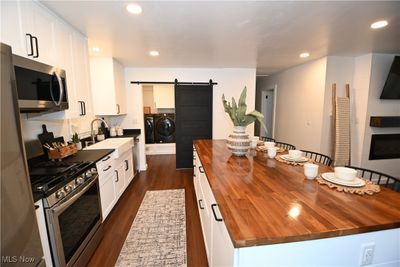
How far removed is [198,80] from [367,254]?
3988 mm

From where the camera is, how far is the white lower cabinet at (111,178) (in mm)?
2248

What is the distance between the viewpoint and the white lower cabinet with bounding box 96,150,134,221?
88.5 inches

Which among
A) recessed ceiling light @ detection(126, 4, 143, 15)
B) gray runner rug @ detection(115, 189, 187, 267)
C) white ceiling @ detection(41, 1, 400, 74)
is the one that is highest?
white ceiling @ detection(41, 1, 400, 74)

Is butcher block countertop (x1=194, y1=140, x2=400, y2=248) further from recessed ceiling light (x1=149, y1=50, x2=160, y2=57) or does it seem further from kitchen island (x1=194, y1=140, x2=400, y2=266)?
recessed ceiling light (x1=149, y1=50, x2=160, y2=57)

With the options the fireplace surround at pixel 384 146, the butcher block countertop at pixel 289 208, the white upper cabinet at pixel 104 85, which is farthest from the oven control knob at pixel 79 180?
the fireplace surround at pixel 384 146

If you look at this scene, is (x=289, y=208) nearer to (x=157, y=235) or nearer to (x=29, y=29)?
(x=157, y=235)

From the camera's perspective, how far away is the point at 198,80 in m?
4.33

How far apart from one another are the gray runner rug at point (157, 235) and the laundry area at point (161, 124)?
2.88 meters

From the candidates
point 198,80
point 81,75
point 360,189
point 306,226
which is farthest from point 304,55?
point 81,75

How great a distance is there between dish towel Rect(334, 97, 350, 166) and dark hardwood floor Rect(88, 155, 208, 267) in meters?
2.81

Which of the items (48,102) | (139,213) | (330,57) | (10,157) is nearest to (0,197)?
(10,157)

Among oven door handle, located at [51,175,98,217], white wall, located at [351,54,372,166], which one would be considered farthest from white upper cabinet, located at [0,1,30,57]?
white wall, located at [351,54,372,166]

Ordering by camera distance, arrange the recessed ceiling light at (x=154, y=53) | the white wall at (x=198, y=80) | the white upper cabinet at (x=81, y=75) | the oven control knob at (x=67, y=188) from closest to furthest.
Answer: the oven control knob at (x=67, y=188)
the white upper cabinet at (x=81, y=75)
the recessed ceiling light at (x=154, y=53)
the white wall at (x=198, y=80)

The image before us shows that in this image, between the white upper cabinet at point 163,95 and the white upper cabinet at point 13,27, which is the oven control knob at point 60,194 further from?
the white upper cabinet at point 163,95
